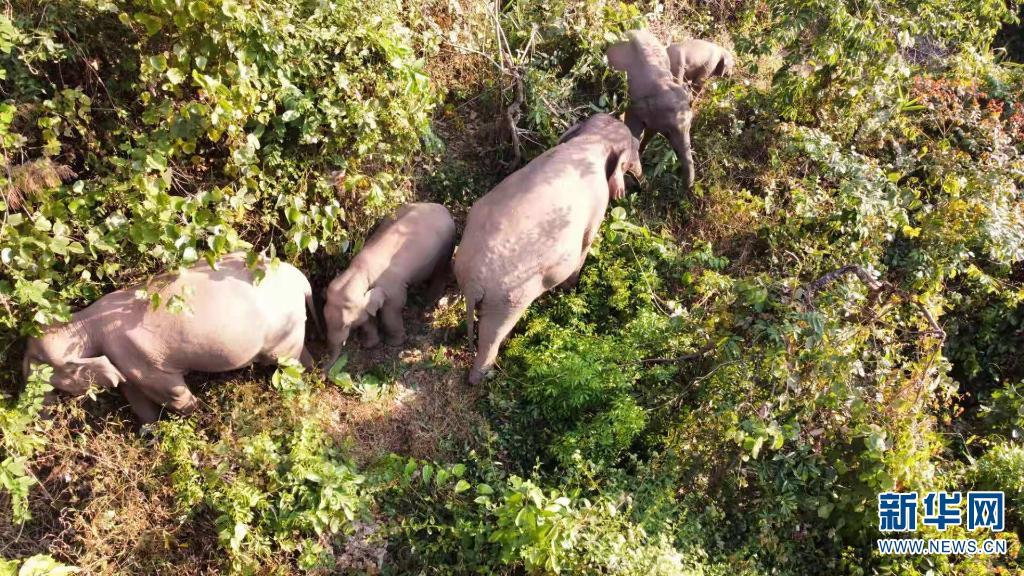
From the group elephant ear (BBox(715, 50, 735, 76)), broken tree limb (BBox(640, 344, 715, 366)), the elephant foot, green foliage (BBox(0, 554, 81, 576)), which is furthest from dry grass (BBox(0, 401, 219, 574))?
elephant ear (BBox(715, 50, 735, 76))

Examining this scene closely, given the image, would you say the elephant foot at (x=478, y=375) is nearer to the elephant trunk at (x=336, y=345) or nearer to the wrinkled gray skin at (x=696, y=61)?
the elephant trunk at (x=336, y=345)

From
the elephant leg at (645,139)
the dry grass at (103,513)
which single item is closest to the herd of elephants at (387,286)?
the elephant leg at (645,139)

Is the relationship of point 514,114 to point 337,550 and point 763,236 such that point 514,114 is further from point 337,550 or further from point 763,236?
point 337,550

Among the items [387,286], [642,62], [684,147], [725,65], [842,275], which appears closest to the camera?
[842,275]

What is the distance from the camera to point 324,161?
557 centimetres

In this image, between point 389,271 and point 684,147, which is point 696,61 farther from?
point 389,271

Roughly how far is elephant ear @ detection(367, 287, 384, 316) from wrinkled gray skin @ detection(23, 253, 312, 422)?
70 centimetres

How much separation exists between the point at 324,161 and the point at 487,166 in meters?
2.10

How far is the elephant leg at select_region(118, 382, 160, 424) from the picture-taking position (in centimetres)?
513

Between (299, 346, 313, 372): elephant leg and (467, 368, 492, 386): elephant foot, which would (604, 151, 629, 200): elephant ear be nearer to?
(467, 368, 492, 386): elephant foot

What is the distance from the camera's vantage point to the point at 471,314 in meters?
5.78

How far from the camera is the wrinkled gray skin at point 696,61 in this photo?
26.0ft

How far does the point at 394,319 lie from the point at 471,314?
2.31 ft

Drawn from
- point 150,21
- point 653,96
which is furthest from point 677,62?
point 150,21
